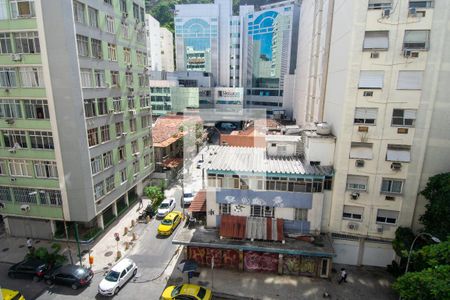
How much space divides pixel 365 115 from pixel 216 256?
16.4 metres

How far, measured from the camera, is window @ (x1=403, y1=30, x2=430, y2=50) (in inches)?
736

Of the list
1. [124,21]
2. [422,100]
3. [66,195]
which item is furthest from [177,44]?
[422,100]

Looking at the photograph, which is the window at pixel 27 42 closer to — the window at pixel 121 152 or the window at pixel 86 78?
the window at pixel 86 78

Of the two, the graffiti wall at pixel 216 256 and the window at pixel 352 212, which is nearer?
the window at pixel 352 212

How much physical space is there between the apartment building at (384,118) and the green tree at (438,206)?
165 centimetres

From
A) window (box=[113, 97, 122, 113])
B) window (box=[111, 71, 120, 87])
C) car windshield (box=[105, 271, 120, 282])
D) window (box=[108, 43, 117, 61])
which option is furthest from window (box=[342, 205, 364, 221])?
window (box=[108, 43, 117, 61])

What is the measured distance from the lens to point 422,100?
19516 millimetres

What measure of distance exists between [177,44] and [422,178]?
8342 cm

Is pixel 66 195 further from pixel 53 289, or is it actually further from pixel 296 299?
pixel 296 299

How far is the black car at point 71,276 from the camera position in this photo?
20828mm

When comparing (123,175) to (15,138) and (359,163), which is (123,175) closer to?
(15,138)

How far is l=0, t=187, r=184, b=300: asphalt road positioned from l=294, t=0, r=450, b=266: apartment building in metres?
14.8

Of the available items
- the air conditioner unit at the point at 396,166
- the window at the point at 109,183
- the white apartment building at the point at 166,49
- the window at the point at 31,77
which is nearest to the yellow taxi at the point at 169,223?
the window at the point at 109,183

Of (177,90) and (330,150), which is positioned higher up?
(177,90)
